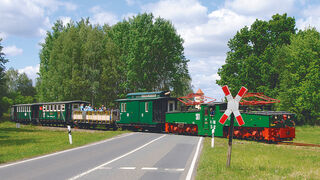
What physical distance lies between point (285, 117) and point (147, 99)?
40.8 ft

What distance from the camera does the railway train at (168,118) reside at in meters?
21.1

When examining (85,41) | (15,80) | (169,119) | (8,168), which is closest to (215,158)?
(8,168)

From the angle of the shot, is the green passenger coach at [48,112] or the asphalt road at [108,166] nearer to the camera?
the asphalt road at [108,166]

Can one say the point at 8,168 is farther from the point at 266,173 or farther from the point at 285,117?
the point at 285,117

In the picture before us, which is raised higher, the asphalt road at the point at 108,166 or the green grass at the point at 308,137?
the asphalt road at the point at 108,166

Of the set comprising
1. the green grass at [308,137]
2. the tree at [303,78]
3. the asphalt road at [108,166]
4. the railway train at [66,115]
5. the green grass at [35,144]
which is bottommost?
the green grass at [308,137]

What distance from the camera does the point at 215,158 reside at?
41.3 ft

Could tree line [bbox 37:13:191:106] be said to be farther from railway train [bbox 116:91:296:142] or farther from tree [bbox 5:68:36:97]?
tree [bbox 5:68:36:97]

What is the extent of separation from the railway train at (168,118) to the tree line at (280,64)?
1607 centimetres

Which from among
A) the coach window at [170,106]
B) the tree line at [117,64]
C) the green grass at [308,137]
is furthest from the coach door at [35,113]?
the green grass at [308,137]

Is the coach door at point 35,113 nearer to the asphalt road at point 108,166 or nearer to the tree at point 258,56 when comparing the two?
the tree at point 258,56

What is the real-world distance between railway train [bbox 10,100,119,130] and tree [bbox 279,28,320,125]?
71.5 ft

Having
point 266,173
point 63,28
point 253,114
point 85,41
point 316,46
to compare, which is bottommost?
point 266,173

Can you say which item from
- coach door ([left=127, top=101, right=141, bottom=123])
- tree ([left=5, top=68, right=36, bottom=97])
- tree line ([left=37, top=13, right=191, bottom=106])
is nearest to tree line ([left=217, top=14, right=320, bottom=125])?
tree line ([left=37, top=13, right=191, bottom=106])
